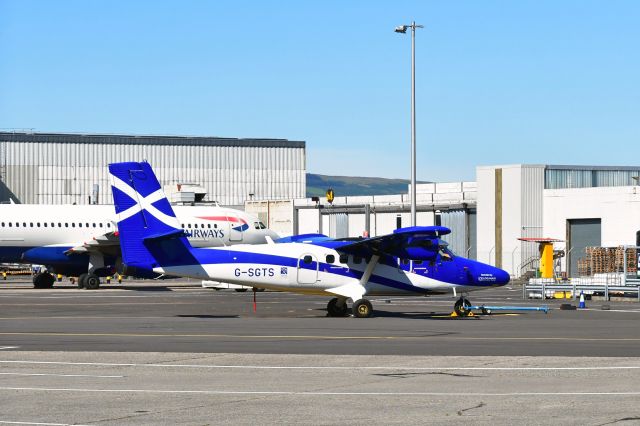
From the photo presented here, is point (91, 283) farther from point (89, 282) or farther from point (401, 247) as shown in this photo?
point (401, 247)

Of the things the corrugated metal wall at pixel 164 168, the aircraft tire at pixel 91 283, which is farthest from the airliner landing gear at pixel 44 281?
the corrugated metal wall at pixel 164 168

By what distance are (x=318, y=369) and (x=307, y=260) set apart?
A: 1552cm

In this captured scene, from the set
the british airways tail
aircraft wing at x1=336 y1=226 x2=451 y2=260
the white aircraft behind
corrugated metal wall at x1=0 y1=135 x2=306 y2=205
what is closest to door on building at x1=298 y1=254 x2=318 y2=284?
aircraft wing at x1=336 y1=226 x2=451 y2=260

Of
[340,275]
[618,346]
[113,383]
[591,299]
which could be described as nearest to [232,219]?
[591,299]

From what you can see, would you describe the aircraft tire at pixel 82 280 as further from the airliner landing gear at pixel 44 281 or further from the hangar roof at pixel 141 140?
the hangar roof at pixel 141 140

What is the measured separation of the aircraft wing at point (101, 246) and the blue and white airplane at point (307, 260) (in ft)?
79.3

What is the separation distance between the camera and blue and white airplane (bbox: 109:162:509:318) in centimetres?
3462

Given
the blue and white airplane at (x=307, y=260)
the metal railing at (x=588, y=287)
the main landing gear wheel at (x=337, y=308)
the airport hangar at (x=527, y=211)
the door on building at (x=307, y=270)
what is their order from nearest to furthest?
1. the blue and white airplane at (x=307, y=260)
2. the door on building at (x=307, y=270)
3. the main landing gear wheel at (x=337, y=308)
4. the metal railing at (x=588, y=287)
5. the airport hangar at (x=527, y=211)

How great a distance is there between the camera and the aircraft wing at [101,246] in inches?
2382

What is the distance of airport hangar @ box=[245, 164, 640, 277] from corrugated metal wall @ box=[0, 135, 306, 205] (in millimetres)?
37227

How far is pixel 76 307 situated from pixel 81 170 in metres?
73.0

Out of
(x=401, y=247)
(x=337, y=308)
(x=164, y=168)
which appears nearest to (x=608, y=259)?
(x=401, y=247)

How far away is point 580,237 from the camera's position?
70.0 metres

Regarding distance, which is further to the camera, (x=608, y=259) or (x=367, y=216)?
(x=367, y=216)
